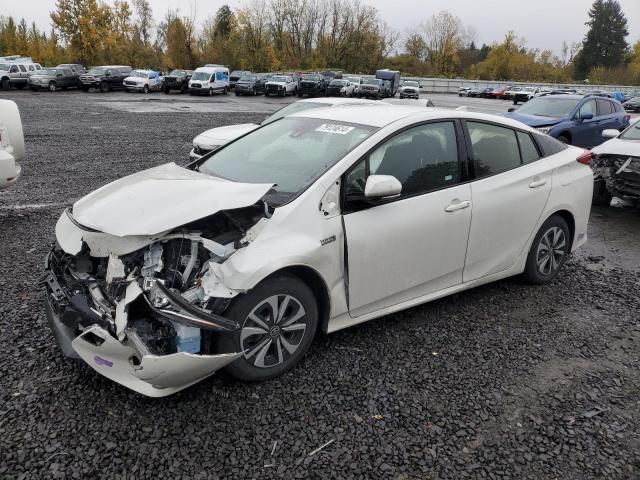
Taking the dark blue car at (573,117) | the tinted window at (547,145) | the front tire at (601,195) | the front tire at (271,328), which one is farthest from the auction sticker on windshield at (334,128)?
the dark blue car at (573,117)

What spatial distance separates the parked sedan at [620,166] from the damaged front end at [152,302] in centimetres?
623

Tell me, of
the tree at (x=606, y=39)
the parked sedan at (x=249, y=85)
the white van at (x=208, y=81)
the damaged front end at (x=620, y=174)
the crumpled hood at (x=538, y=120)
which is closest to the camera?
the damaged front end at (x=620, y=174)

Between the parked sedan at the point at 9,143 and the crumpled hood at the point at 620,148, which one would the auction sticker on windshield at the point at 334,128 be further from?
the crumpled hood at the point at 620,148

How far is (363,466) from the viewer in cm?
261

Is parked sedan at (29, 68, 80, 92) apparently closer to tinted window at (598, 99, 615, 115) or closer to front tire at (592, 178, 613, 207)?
tinted window at (598, 99, 615, 115)

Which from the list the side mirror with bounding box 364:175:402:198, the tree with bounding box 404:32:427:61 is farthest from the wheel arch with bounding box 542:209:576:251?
the tree with bounding box 404:32:427:61

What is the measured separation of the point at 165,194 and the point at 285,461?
1686 millimetres

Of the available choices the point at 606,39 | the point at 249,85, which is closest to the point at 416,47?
the point at 606,39

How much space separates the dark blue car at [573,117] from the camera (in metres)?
11.7

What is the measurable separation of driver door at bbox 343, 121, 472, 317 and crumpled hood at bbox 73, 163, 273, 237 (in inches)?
26.5

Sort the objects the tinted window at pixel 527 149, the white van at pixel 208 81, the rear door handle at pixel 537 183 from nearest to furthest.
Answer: the rear door handle at pixel 537 183
the tinted window at pixel 527 149
the white van at pixel 208 81

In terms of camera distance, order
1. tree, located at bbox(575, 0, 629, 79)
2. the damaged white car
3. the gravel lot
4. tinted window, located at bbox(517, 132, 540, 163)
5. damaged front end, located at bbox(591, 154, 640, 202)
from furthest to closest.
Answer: tree, located at bbox(575, 0, 629, 79)
damaged front end, located at bbox(591, 154, 640, 202)
tinted window, located at bbox(517, 132, 540, 163)
the damaged white car
the gravel lot

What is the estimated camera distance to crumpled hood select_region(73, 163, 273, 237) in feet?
9.59

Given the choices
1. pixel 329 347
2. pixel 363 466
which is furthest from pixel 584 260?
pixel 363 466
